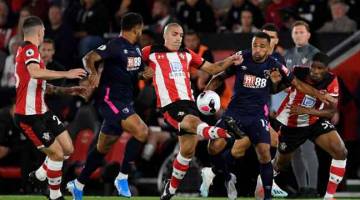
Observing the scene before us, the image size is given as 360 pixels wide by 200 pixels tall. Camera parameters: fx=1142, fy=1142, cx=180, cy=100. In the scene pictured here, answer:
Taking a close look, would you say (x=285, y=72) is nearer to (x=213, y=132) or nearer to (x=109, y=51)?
(x=213, y=132)

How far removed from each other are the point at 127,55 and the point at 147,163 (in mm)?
4568

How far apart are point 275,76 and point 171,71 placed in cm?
134

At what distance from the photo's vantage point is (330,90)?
15039 millimetres

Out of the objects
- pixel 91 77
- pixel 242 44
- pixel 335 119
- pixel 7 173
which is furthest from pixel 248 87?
pixel 7 173

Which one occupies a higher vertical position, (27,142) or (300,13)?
(300,13)

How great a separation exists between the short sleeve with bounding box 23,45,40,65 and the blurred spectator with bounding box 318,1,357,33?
7.02 metres

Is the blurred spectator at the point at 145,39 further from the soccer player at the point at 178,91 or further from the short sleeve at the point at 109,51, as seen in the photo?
the short sleeve at the point at 109,51

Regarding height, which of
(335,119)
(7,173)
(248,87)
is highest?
(248,87)

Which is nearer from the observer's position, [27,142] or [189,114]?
[189,114]

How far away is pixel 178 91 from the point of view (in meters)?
14.6

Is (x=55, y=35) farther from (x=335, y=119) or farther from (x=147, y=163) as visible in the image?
(x=335, y=119)

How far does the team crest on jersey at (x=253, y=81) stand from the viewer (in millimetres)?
14477

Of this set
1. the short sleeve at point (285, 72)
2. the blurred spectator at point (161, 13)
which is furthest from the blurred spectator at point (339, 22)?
the short sleeve at point (285, 72)

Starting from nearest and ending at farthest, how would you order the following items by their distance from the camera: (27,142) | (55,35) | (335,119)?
(335,119) < (27,142) < (55,35)
